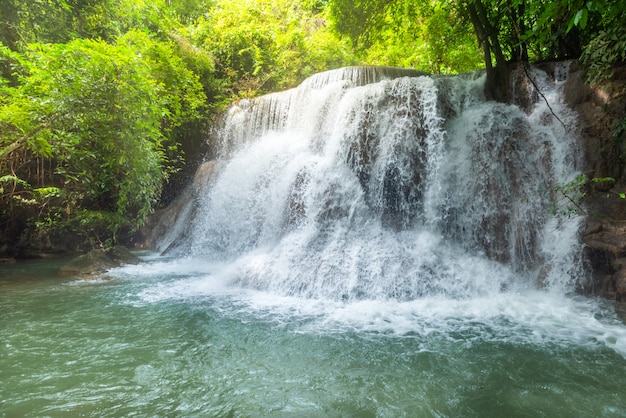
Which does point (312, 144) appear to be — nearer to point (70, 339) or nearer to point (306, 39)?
point (70, 339)

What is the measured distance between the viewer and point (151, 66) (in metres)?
10.6

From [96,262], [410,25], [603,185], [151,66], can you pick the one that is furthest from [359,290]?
[151,66]

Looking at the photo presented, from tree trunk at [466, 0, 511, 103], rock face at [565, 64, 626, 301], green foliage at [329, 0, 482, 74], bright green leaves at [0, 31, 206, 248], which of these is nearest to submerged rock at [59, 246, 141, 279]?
bright green leaves at [0, 31, 206, 248]

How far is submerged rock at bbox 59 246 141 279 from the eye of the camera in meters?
7.97

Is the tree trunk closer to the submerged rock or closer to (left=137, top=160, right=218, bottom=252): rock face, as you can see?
(left=137, top=160, right=218, bottom=252): rock face

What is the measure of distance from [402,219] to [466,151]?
207cm

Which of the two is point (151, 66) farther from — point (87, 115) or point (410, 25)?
point (410, 25)

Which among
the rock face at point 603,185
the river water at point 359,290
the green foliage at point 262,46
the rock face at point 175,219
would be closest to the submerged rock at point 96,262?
the river water at point 359,290

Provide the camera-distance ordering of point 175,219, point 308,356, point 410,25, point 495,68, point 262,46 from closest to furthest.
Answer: point 308,356 < point 495,68 < point 410,25 < point 175,219 < point 262,46

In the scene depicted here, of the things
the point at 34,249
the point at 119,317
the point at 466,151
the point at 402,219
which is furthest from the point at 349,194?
the point at 34,249

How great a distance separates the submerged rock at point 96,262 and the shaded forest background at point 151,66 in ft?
1.33

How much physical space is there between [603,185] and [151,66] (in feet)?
39.2

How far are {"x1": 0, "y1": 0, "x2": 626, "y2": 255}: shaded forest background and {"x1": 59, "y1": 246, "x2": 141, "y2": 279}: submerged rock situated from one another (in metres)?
0.41

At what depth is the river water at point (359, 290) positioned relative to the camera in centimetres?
316
